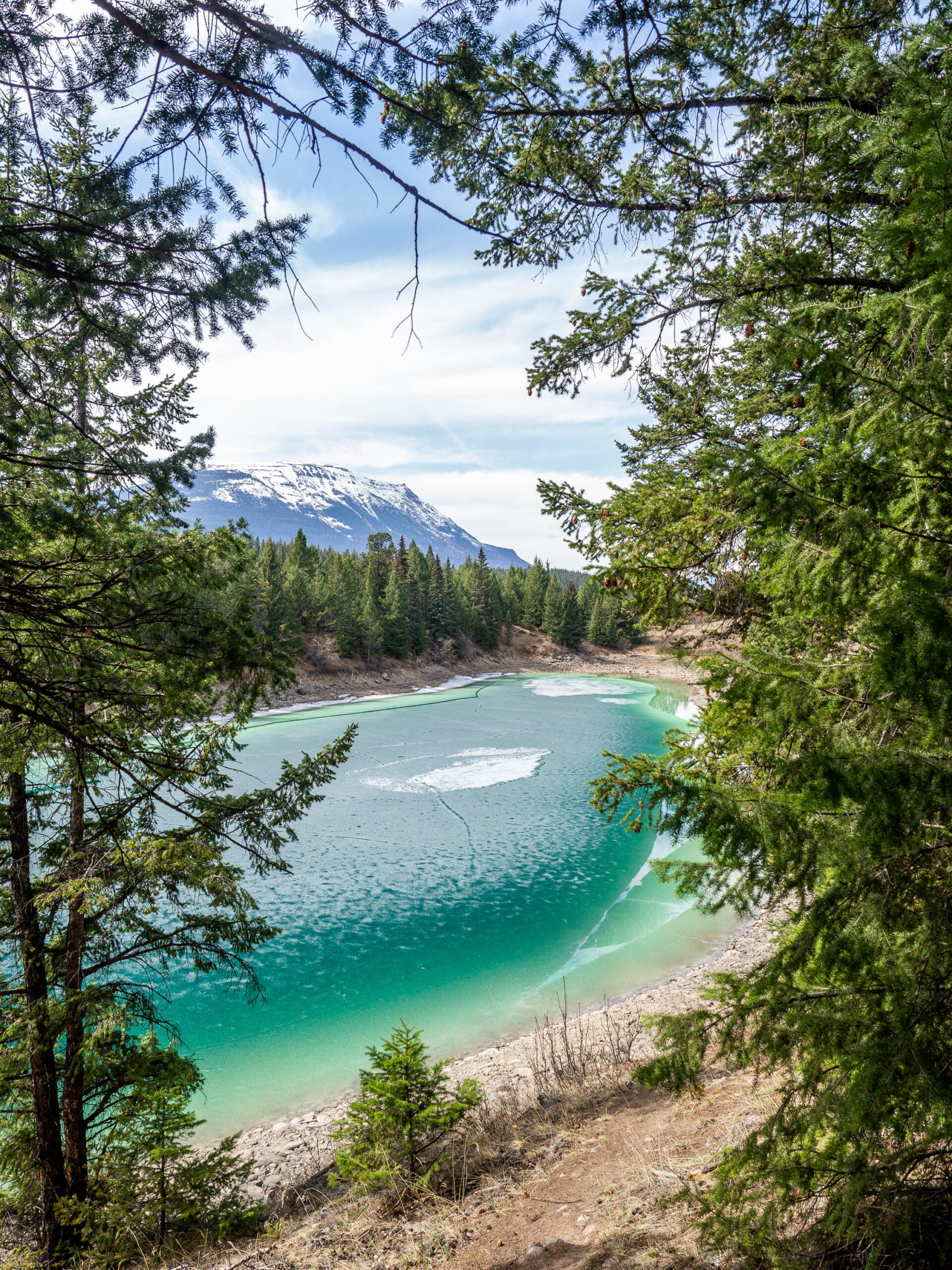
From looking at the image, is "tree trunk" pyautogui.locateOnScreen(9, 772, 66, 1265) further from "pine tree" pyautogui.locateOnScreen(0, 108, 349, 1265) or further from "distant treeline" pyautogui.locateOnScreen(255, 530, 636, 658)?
"distant treeline" pyautogui.locateOnScreen(255, 530, 636, 658)

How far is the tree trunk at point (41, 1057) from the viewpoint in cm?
477

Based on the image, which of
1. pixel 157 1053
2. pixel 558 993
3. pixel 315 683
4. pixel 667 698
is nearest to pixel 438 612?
pixel 315 683

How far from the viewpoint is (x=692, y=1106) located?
5176 millimetres

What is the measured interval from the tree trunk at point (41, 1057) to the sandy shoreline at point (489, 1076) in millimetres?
1728

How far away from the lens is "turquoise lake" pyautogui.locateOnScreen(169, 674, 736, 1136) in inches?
344

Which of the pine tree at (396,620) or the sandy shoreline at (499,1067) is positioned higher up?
the pine tree at (396,620)

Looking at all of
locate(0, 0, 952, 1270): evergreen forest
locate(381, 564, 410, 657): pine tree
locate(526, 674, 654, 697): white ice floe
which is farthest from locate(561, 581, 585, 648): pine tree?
locate(0, 0, 952, 1270): evergreen forest

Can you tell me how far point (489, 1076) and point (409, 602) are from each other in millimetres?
48248

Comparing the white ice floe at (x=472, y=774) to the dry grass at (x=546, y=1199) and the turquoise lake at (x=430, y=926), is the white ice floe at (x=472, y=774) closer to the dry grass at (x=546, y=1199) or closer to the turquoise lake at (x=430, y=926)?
the turquoise lake at (x=430, y=926)

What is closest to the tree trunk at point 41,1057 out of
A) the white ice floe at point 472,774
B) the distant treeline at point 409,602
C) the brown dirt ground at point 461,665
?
the white ice floe at point 472,774

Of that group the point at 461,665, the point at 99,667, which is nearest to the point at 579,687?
the point at 461,665

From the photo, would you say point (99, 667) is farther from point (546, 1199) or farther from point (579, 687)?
point (579, 687)

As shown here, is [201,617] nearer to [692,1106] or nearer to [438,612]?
[692,1106]

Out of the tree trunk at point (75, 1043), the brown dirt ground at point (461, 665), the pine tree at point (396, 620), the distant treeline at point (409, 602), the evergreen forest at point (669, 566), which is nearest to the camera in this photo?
the evergreen forest at point (669, 566)
